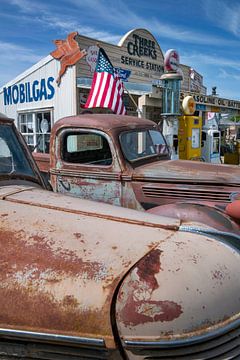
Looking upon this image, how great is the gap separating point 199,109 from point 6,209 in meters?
11.8

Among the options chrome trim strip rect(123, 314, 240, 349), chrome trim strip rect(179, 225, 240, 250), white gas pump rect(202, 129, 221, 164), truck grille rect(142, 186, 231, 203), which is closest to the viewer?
chrome trim strip rect(123, 314, 240, 349)

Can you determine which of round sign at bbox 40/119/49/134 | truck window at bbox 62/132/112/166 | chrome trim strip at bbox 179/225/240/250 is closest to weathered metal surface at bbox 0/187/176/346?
chrome trim strip at bbox 179/225/240/250

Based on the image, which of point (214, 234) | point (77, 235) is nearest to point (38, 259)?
point (77, 235)

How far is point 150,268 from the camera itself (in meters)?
1.48

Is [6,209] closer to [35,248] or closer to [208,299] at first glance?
[35,248]

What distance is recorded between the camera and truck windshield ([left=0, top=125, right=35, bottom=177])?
2.61 m

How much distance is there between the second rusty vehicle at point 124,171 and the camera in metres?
4.63

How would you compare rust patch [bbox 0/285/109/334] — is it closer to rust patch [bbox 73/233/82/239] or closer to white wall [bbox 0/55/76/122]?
rust patch [bbox 73/233/82/239]

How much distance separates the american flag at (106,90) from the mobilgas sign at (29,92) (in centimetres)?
210

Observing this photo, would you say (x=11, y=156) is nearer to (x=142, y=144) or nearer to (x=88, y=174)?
(x=88, y=174)

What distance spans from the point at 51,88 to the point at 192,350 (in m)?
9.84

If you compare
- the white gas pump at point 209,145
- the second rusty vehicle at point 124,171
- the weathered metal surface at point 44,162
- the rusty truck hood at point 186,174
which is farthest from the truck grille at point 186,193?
the white gas pump at point 209,145

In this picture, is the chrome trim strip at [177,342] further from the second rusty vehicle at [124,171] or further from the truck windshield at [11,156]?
→ the second rusty vehicle at [124,171]

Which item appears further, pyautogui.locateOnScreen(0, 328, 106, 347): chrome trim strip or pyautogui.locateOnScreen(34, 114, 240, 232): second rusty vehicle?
pyautogui.locateOnScreen(34, 114, 240, 232): second rusty vehicle
